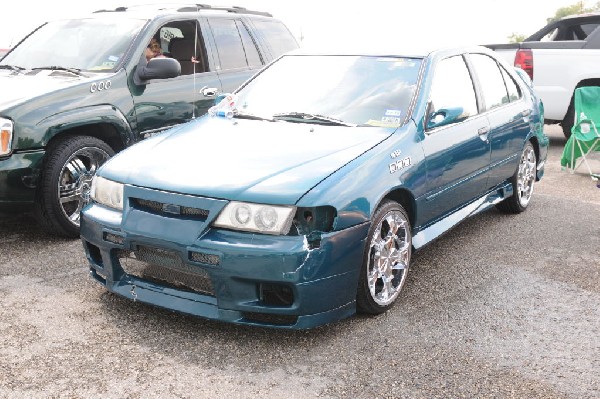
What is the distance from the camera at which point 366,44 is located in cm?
496

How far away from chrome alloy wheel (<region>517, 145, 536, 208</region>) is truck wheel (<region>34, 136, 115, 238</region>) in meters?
3.55

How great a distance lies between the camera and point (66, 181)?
17.0 ft

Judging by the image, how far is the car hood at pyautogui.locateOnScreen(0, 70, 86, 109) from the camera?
16.3 ft

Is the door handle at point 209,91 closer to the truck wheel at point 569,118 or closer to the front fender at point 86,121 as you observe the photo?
the front fender at point 86,121

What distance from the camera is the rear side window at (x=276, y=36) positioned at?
721 centimetres

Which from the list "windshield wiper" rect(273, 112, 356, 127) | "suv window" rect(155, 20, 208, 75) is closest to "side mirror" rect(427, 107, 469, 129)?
"windshield wiper" rect(273, 112, 356, 127)

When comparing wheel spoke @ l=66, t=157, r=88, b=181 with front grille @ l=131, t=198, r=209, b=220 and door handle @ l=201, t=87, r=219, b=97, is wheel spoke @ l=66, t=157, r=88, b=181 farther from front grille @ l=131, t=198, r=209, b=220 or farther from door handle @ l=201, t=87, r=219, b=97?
front grille @ l=131, t=198, r=209, b=220

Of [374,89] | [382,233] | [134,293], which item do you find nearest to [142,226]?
[134,293]

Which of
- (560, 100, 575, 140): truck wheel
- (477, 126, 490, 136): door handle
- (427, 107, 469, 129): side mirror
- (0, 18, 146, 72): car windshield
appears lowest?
(560, 100, 575, 140): truck wheel

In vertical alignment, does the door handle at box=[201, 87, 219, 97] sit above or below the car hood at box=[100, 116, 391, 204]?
below

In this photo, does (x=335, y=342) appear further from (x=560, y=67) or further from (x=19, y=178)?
(x=560, y=67)

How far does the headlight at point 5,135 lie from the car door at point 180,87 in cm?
112

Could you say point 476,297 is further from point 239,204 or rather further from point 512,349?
point 239,204

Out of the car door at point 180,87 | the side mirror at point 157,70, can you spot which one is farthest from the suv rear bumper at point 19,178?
the side mirror at point 157,70
